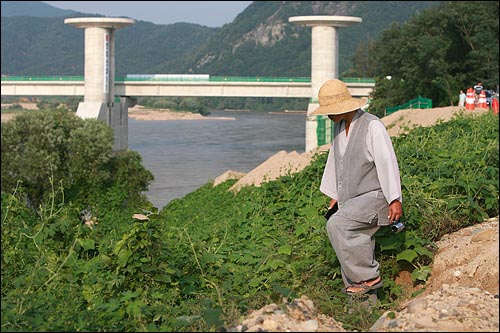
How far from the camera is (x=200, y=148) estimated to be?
5772 centimetres

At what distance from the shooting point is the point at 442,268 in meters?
6.42

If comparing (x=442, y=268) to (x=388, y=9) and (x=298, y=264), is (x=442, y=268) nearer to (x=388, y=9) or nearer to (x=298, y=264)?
(x=298, y=264)

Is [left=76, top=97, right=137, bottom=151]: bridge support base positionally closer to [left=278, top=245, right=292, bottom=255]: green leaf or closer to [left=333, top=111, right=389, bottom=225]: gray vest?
[left=278, top=245, right=292, bottom=255]: green leaf

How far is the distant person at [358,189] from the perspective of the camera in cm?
562

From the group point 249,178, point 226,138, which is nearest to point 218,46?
point 226,138

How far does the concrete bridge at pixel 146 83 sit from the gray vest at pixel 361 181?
1596 inches

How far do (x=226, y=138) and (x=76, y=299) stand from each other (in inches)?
2361

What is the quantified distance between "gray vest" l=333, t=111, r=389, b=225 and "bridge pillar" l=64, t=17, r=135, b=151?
42859 millimetres

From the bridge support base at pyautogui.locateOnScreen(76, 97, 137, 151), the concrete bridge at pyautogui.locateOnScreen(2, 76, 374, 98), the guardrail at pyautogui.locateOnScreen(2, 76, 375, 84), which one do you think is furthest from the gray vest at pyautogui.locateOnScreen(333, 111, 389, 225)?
the guardrail at pyautogui.locateOnScreen(2, 76, 375, 84)

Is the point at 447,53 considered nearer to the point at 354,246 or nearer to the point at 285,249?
the point at 285,249

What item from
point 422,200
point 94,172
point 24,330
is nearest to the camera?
point 24,330

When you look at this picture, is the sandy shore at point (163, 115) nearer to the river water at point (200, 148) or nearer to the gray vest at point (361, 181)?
the river water at point (200, 148)

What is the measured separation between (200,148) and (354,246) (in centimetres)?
5216

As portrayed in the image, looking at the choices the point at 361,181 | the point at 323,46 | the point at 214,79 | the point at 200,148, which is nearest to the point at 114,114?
the point at 214,79
